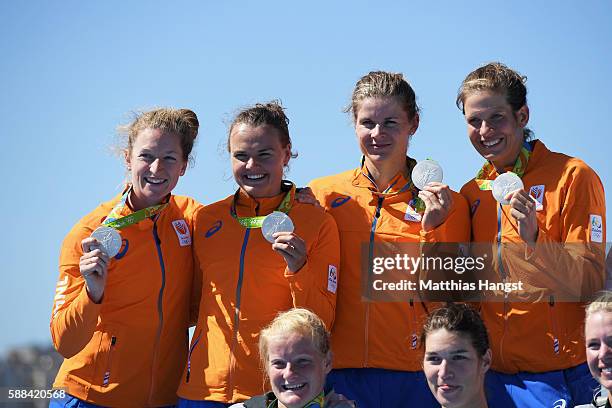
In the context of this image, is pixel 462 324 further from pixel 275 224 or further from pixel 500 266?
pixel 275 224

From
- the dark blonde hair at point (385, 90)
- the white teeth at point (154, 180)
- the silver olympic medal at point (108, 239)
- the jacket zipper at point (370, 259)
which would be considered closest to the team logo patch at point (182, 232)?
the white teeth at point (154, 180)

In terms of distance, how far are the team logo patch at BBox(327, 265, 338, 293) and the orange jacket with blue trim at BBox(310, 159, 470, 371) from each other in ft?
0.61

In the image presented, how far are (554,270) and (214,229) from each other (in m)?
2.93

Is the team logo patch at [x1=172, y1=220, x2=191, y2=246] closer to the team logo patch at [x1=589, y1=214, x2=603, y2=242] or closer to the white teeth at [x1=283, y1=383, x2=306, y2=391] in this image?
the white teeth at [x1=283, y1=383, x2=306, y2=391]

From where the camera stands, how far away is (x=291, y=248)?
7.02 m

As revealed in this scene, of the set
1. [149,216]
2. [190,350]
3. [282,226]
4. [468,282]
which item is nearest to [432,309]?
[468,282]

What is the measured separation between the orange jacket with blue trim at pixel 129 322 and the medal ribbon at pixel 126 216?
0.31 feet

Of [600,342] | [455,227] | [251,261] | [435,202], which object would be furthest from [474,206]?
[251,261]

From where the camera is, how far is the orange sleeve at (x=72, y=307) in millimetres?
7383

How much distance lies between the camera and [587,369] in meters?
6.98

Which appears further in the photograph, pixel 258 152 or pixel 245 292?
pixel 258 152

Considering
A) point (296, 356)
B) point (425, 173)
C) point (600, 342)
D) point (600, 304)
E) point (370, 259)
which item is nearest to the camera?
point (600, 342)

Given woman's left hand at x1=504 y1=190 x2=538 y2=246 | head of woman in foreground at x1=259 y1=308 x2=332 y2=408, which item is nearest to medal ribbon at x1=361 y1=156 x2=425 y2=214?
woman's left hand at x1=504 y1=190 x2=538 y2=246

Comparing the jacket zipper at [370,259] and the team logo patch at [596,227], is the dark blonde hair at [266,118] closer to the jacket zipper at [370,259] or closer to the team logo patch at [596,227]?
the jacket zipper at [370,259]
